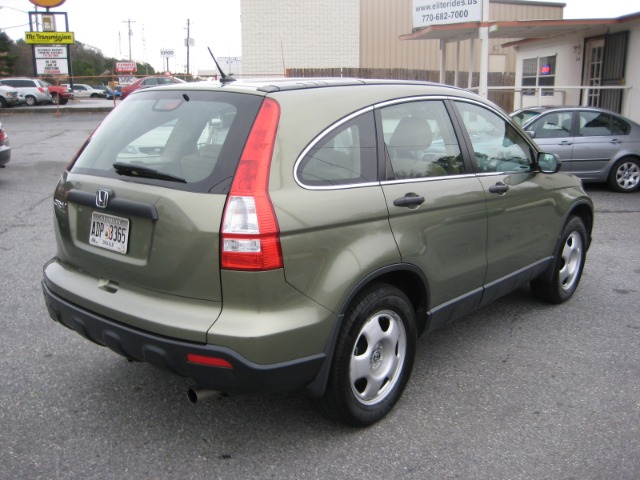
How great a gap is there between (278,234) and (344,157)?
2.11 ft

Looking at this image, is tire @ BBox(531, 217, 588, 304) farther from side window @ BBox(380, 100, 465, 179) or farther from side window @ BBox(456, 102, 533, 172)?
side window @ BBox(380, 100, 465, 179)

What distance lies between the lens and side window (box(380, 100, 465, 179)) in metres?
3.40

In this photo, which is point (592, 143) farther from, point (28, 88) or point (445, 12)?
point (28, 88)

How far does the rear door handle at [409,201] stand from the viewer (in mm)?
3244

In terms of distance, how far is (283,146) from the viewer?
2830mm

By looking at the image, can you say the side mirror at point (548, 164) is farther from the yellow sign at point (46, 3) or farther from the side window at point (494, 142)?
the yellow sign at point (46, 3)

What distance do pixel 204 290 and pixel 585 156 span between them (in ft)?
30.6

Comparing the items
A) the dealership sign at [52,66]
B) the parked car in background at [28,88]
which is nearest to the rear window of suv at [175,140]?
the dealership sign at [52,66]

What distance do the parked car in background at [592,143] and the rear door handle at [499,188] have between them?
6.87 metres

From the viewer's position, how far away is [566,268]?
16.8ft

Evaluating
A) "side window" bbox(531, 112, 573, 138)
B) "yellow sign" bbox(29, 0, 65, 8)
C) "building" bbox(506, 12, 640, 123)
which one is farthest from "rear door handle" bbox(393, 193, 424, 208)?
"yellow sign" bbox(29, 0, 65, 8)

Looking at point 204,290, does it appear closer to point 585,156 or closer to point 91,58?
point 585,156

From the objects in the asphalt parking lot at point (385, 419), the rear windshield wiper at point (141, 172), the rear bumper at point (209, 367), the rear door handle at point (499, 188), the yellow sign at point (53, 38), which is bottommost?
the asphalt parking lot at point (385, 419)

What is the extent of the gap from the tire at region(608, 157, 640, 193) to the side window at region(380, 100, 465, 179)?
26.0ft
